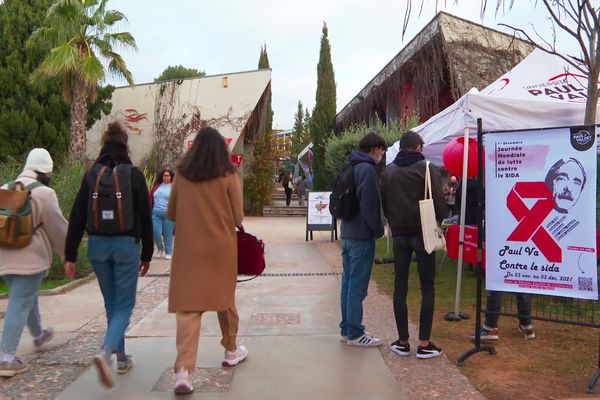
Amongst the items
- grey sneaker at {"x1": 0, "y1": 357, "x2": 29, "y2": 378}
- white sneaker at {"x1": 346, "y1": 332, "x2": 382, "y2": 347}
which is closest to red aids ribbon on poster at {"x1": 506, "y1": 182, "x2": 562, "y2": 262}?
white sneaker at {"x1": 346, "y1": 332, "x2": 382, "y2": 347}

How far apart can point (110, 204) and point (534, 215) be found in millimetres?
3205

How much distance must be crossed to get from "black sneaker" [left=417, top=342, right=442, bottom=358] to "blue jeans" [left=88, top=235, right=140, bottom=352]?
7.72ft

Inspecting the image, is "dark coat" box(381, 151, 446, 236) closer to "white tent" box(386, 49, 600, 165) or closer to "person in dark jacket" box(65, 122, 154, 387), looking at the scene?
"person in dark jacket" box(65, 122, 154, 387)

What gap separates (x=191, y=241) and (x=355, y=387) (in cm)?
158

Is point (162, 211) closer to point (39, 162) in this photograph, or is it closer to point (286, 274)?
point (286, 274)

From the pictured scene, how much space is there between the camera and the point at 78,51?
17.4m

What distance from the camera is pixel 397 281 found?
15.5 feet

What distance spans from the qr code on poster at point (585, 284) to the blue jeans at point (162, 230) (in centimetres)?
766

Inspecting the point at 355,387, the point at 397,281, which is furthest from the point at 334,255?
the point at 355,387

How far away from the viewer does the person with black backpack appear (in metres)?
4.71

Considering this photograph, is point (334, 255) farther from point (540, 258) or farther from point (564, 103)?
point (540, 258)

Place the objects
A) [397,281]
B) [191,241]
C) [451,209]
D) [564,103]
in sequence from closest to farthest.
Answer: [191,241]
[397,281]
[564,103]
[451,209]

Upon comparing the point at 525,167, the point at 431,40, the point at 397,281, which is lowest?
the point at 397,281

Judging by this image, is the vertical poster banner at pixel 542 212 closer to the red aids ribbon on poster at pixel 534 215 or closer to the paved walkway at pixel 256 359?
the red aids ribbon on poster at pixel 534 215
